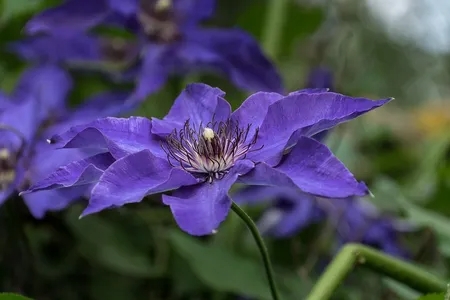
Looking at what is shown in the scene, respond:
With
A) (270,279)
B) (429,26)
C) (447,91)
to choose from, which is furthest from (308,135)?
(447,91)

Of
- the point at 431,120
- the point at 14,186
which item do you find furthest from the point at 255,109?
the point at 431,120

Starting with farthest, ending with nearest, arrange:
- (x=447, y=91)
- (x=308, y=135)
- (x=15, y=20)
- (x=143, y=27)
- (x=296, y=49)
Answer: (x=447, y=91) < (x=296, y=49) < (x=15, y=20) < (x=143, y=27) < (x=308, y=135)

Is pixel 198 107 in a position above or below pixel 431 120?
above

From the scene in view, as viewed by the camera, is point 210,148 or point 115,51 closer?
point 210,148

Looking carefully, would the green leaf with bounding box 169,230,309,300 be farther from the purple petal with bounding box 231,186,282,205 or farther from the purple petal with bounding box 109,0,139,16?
the purple petal with bounding box 109,0,139,16

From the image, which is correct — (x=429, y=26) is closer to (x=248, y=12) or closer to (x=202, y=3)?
(x=248, y=12)

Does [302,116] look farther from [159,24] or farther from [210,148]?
[159,24]

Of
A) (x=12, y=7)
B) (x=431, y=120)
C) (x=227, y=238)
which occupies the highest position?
(x=12, y=7)
